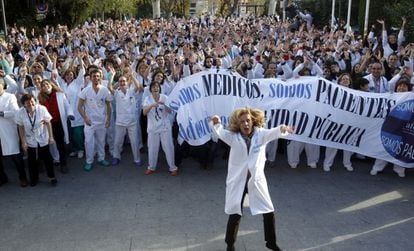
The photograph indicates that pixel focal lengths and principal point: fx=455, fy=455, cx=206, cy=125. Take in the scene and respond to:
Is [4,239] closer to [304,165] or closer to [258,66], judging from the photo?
[304,165]

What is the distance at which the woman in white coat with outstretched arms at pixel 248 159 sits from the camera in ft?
15.9

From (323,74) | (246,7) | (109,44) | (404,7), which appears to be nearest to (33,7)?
(109,44)

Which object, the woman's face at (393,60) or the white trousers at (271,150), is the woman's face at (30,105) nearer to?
the white trousers at (271,150)

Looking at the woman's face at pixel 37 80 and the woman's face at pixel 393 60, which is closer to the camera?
the woman's face at pixel 37 80

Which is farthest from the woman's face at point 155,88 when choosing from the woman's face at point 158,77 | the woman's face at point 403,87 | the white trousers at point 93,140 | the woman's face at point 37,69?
the woman's face at point 403,87

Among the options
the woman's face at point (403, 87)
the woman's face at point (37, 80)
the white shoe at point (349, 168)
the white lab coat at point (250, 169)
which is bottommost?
the white shoe at point (349, 168)

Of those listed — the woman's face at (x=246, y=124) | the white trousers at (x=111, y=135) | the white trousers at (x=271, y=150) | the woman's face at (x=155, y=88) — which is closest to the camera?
the woman's face at (x=246, y=124)

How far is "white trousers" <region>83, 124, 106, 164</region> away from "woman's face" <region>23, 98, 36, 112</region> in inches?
50.0

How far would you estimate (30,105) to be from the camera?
276 inches

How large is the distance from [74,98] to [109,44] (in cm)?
819

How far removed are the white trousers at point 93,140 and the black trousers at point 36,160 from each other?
927mm

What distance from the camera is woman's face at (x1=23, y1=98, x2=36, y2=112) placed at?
698 centimetres

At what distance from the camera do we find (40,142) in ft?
23.6

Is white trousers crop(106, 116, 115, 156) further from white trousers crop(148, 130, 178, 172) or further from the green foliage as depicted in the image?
the green foliage
